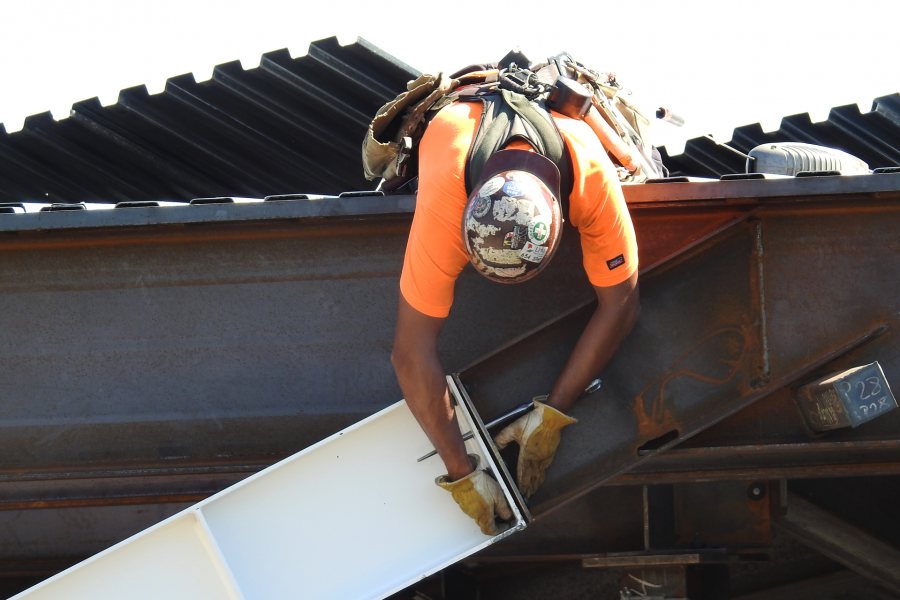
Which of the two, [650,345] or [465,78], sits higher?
[465,78]

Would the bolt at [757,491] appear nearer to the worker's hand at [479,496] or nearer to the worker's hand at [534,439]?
the worker's hand at [534,439]

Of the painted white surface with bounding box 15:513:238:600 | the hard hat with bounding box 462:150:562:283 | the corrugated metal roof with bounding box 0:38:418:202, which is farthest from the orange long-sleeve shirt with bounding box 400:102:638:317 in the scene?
the corrugated metal roof with bounding box 0:38:418:202

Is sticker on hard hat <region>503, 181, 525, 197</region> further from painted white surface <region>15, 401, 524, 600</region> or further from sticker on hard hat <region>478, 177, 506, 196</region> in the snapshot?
painted white surface <region>15, 401, 524, 600</region>

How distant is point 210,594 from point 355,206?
69.9 inches

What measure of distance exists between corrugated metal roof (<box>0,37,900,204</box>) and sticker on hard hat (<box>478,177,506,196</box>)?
101 inches

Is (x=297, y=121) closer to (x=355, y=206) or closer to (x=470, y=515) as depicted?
(x=355, y=206)

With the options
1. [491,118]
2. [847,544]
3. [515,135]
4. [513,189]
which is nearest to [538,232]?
[513,189]

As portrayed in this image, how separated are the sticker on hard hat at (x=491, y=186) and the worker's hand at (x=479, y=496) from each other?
1197mm

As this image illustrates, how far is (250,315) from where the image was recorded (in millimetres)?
4840

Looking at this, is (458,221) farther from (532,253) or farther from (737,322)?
(737,322)

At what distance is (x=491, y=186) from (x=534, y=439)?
1.12 m

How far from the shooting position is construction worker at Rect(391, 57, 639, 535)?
3992 mm

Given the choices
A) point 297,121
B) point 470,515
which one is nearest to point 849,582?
point 470,515

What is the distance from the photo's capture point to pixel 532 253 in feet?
13.2
